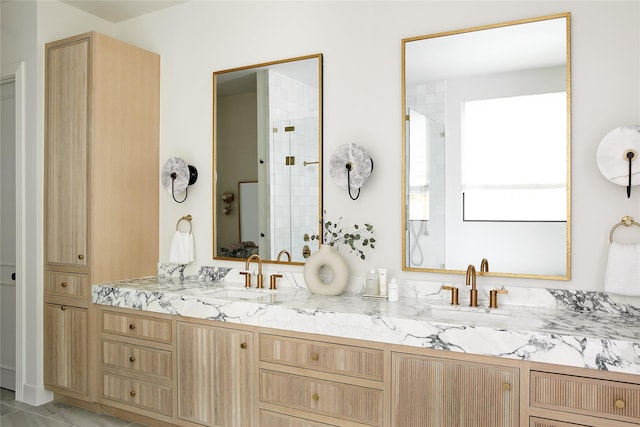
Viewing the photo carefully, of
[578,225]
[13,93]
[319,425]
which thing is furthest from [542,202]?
→ [13,93]

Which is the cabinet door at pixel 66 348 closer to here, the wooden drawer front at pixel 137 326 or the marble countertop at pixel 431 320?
the wooden drawer front at pixel 137 326

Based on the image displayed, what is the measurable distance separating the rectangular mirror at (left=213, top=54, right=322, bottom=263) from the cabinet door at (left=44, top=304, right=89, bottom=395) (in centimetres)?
101

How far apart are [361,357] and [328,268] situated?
0.72m

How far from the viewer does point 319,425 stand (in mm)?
2396

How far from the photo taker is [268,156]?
10.4 ft

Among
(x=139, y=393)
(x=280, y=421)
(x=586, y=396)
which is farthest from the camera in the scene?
(x=139, y=393)

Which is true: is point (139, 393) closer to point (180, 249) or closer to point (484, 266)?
point (180, 249)

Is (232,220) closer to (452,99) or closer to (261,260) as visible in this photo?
(261,260)

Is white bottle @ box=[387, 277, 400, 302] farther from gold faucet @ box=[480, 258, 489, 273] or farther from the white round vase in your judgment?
gold faucet @ box=[480, 258, 489, 273]

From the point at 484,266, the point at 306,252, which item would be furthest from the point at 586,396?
the point at 306,252

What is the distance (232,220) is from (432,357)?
171cm

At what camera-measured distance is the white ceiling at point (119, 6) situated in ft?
11.5

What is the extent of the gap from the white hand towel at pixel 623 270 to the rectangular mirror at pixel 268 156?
155 centimetres

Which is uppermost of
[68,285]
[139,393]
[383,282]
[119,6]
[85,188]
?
[119,6]
